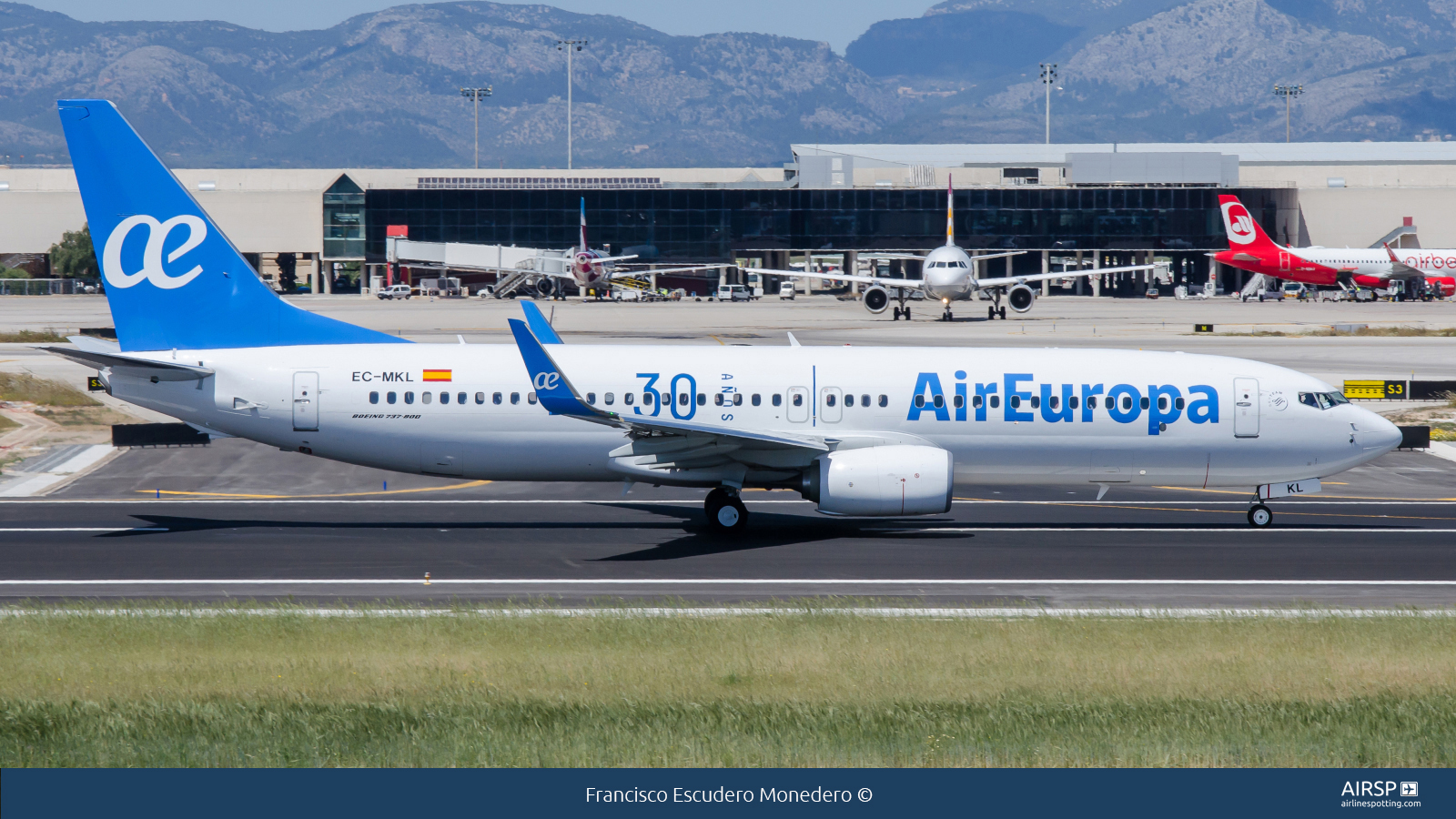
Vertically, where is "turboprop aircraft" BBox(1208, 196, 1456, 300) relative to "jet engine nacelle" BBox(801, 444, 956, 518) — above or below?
above

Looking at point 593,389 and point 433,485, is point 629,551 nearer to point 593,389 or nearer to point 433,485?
point 593,389

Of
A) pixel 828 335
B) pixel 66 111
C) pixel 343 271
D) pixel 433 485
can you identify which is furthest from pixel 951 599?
pixel 343 271

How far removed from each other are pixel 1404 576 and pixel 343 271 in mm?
159698

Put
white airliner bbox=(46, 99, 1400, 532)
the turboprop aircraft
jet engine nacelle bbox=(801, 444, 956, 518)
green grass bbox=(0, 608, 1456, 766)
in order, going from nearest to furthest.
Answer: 1. green grass bbox=(0, 608, 1456, 766)
2. jet engine nacelle bbox=(801, 444, 956, 518)
3. white airliner bbox=(46, 99, 1400, 532)
4. the turboprop aircraft

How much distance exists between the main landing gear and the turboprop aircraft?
10479cm

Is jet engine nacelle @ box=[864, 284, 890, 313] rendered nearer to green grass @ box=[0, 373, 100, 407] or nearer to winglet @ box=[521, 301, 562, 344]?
green grass @ box=[0, 373, 100, 407]

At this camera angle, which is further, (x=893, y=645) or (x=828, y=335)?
(x=828, y=335)

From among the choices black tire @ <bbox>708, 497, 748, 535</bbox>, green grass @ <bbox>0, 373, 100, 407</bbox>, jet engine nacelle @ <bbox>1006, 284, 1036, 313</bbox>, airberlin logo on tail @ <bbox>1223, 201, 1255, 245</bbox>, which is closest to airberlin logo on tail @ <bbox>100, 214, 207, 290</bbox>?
black tire @ <bbox>708, 497, 748, 535</bbox>

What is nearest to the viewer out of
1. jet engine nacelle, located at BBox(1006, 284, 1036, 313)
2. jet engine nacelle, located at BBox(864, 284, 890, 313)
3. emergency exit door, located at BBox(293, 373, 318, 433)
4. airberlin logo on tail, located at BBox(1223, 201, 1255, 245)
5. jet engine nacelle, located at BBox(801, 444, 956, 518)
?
jet engine nacelle, located at BBox(801, 444, 956, 518)

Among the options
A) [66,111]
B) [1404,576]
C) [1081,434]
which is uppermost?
[66,111]

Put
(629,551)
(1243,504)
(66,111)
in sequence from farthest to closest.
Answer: (1243,504)
(66,111)
(629,551)

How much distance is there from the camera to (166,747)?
505 inches

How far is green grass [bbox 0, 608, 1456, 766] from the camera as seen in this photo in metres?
12.8

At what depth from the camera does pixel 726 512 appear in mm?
26891
